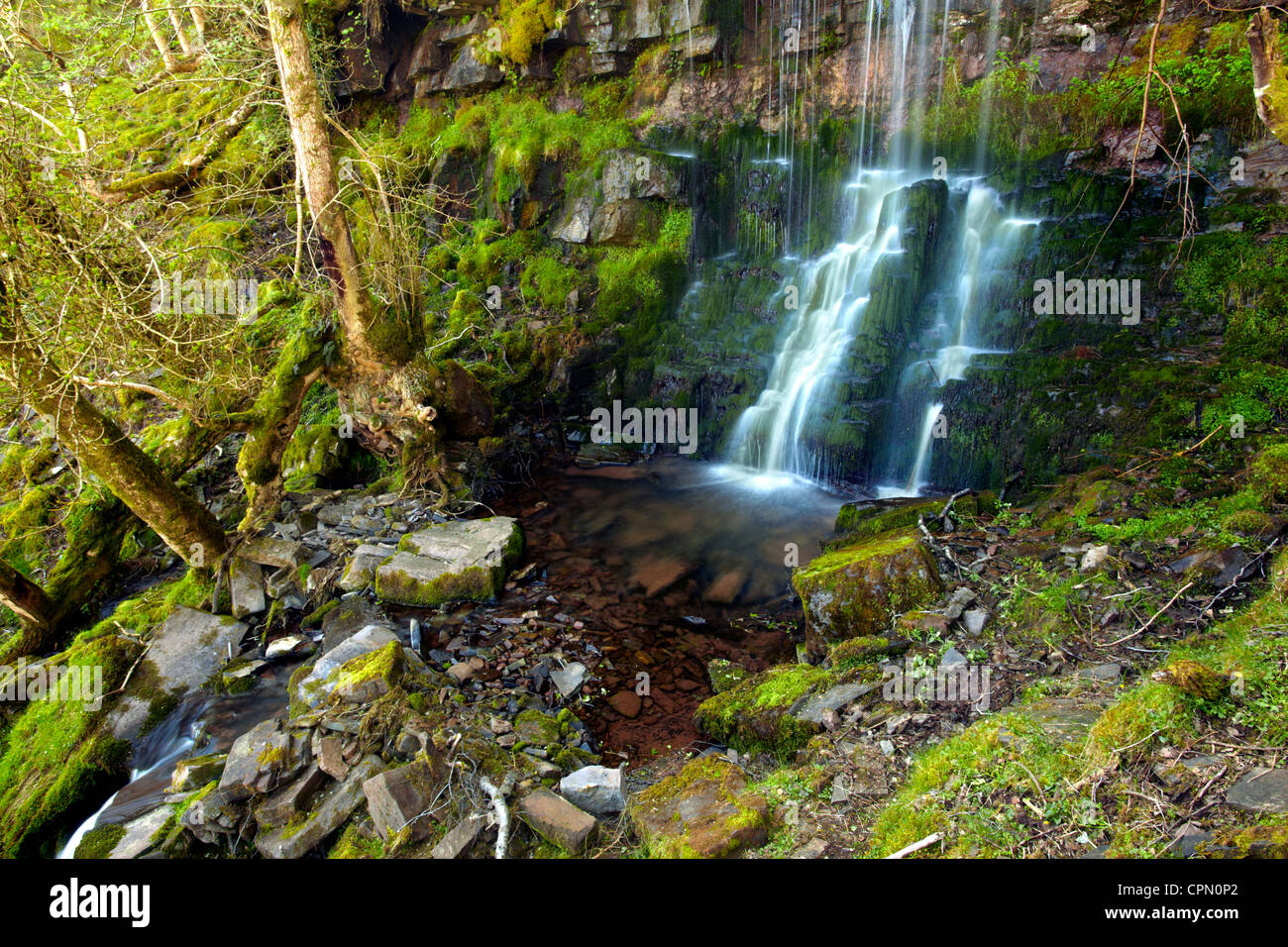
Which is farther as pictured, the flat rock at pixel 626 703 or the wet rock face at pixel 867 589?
the flat rock at pixel 626 703

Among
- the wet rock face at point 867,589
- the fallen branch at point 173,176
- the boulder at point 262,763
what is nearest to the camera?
the boulder at point 262,763

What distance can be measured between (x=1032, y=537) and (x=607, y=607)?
3.74 metres

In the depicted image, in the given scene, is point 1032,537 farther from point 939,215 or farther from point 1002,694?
point 939,215

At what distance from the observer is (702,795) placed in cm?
345

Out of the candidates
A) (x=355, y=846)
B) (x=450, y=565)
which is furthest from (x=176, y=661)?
(x=355, y=846)

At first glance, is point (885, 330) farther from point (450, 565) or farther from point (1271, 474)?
point (450, 565)

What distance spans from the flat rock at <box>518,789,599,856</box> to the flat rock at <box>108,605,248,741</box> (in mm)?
3410

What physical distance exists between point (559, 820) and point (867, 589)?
279 centimetres

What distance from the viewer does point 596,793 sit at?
12.1ft

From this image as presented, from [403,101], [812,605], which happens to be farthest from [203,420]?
[403,101]

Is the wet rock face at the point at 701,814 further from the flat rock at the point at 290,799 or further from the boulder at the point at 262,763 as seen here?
the boulder at the point at 262,763

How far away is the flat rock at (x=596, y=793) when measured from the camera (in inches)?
145

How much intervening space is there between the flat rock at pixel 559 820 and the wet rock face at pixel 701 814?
10.3 inches

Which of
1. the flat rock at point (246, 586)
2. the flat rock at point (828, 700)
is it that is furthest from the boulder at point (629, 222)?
the flat rock at point (828, 700)
